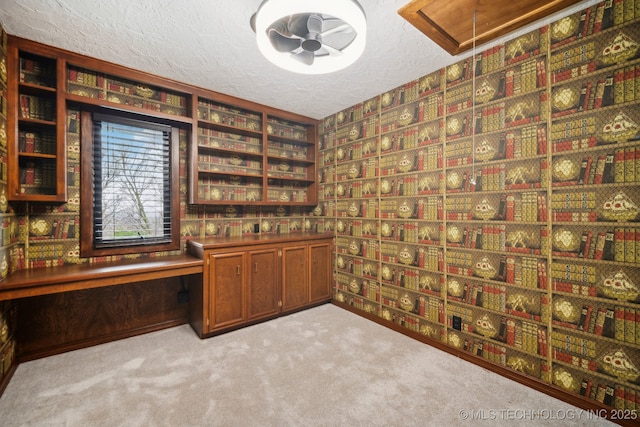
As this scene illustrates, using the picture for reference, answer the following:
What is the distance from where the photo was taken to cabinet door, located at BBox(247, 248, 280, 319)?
2.97m

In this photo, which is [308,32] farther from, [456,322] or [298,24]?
[456,322]

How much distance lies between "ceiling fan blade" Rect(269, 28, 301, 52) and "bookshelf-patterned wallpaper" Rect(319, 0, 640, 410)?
151 centimetres

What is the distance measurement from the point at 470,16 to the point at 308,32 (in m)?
1.15

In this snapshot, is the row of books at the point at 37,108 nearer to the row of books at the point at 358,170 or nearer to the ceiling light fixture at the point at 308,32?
the ceiling light fixture at the point at 308,32

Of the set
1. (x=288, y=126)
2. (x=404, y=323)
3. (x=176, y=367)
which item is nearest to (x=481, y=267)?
(x=404, y=323)

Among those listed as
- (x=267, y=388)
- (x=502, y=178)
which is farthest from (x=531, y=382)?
(x=267, y=388)

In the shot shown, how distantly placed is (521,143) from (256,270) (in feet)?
8.91

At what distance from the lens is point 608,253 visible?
1.72m

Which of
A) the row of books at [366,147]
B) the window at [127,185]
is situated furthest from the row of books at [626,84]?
the window at [127,185]

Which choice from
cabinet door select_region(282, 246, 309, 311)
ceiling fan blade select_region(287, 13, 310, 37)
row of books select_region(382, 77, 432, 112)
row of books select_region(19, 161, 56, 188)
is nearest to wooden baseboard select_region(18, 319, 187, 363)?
cabinet door select_region(282, 246, 309, 311)

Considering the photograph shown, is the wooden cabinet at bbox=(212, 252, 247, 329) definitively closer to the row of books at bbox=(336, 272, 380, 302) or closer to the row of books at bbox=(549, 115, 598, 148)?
the row of books at bbox=(336, 272, 380, 302)

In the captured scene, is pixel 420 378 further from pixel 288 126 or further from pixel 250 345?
pixel 288 126

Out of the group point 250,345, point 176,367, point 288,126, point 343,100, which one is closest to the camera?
point 176,367

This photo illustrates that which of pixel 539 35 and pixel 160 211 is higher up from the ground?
pixel 539 35
